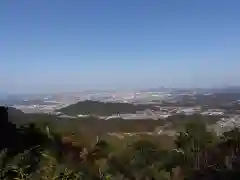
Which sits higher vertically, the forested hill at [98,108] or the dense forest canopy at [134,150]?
the forested hill at [98,108]

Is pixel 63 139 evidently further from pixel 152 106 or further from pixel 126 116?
pixel 152 106

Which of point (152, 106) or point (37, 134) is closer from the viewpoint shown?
point (37, 134)

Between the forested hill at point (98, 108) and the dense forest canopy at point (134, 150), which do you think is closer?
the dense forest canopy at point (134, 150)

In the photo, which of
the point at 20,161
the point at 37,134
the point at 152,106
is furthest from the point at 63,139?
the point at 152,106

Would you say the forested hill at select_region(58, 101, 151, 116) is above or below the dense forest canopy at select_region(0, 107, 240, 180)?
above

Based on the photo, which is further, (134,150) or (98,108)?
(98,108)

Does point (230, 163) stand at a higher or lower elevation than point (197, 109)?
lower

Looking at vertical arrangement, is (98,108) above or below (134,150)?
above

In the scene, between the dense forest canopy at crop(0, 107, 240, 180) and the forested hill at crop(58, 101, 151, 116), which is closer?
the dense forest canopy at crop(0, 107, 240, 180)
